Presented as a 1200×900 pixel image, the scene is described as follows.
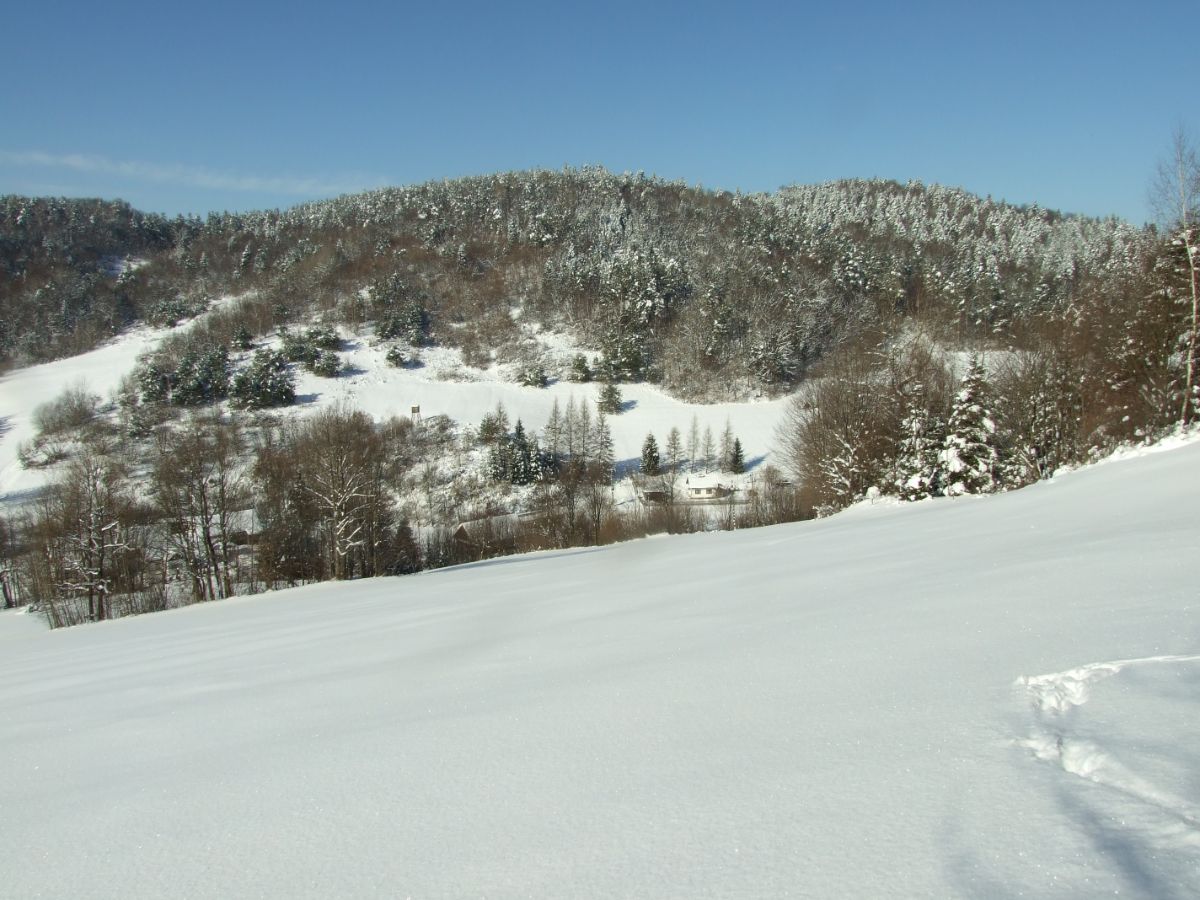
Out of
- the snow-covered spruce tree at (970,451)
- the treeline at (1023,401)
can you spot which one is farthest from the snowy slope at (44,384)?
the snow-covered spruce tree at (970,451)

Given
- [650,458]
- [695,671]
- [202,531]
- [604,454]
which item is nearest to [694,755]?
[695,671]

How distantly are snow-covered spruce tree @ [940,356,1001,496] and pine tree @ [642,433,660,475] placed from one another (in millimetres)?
38029

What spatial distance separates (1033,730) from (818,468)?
1144 inches

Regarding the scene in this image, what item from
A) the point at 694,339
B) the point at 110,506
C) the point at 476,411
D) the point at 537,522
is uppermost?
the point at 694,339

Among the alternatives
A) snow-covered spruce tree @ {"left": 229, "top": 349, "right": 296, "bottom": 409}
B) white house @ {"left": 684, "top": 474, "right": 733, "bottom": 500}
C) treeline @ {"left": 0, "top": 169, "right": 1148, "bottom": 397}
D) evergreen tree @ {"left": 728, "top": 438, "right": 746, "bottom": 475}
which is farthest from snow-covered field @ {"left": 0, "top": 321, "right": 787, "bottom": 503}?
white house @ {"left": 684, "top": 474, "right": 733, "bottom": 500}

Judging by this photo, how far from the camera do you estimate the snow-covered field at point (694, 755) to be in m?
2.00

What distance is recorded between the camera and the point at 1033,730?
8.41 ft

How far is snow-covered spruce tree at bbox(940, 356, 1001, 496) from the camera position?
23.6 metres

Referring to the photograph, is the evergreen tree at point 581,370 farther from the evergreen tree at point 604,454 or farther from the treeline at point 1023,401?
the treeline at point 1023,401

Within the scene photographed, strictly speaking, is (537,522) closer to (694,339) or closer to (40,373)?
(694,339)

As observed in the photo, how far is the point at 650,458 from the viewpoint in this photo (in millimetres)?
61594

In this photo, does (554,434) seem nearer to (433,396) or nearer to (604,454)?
(604,454)

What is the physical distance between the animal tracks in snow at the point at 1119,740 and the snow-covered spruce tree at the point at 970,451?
23.0 metres

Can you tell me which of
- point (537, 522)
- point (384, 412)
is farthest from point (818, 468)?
point (384, 412)
